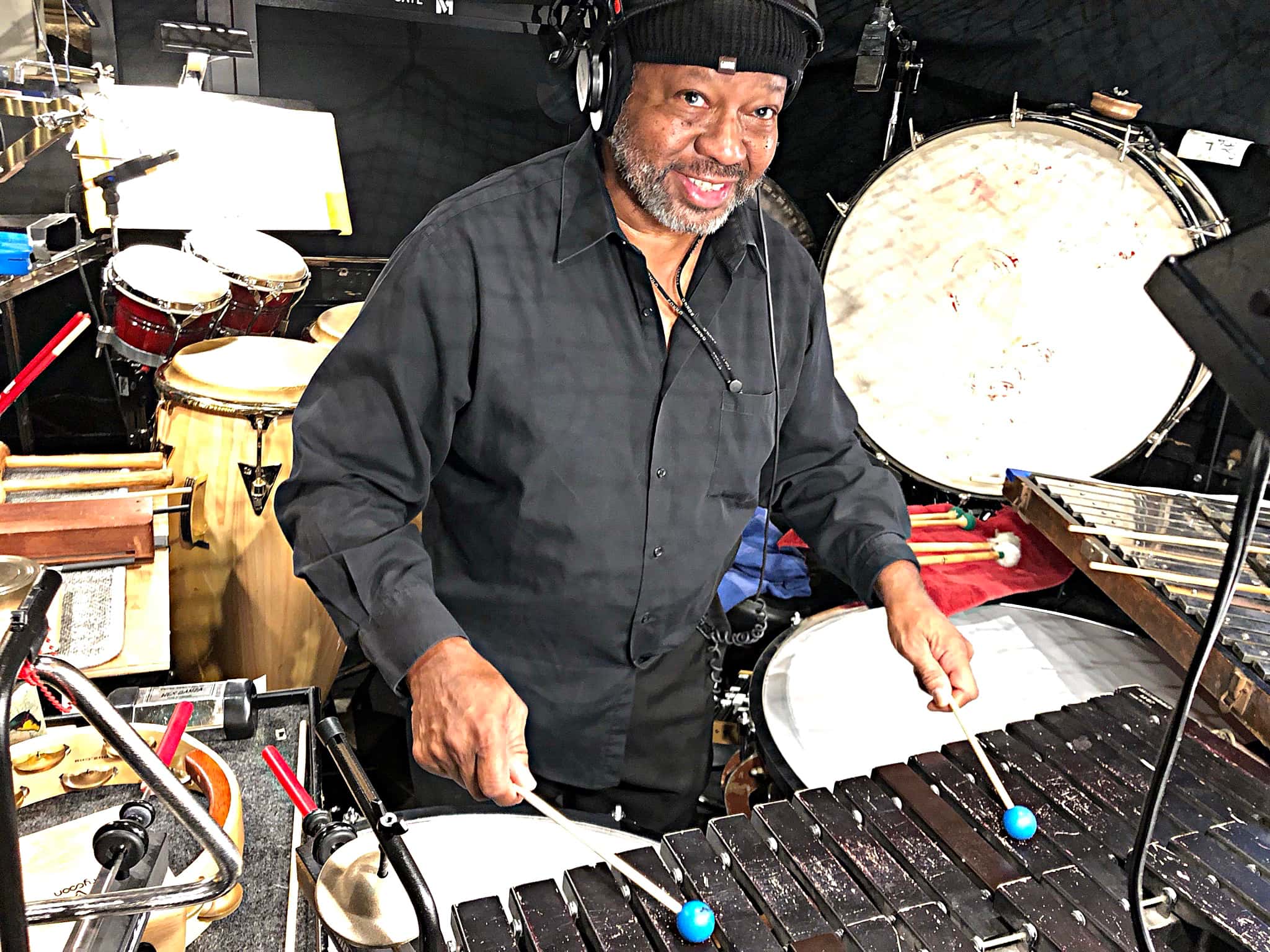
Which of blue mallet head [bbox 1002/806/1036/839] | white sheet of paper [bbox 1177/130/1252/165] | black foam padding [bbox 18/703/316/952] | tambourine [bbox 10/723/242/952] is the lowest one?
black foam padding [bbox 18/703/316/952]

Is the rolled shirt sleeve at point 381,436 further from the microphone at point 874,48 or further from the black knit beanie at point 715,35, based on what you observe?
the microphone at point 874,48

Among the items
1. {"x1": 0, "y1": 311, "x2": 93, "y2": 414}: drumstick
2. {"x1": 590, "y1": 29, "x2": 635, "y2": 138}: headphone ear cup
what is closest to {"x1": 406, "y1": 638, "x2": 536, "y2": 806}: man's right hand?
{"x1": 590, "y1": 29, "x2": 635, "y2": 138}: headphone ear cup

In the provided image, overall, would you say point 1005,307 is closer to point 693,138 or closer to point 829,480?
point 829,480

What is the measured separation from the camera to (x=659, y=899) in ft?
3.96

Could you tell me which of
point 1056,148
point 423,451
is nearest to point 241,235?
point 423,451

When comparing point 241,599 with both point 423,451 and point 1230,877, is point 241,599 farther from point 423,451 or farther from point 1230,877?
point 1230,877

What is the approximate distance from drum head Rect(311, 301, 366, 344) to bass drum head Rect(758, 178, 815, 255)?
1.83 metres

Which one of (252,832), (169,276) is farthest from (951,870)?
(169,276)

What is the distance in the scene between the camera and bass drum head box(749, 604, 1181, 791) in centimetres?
195

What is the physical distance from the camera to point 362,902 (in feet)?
3.77

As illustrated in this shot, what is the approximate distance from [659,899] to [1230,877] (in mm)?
868

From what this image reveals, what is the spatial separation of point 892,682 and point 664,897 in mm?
1146

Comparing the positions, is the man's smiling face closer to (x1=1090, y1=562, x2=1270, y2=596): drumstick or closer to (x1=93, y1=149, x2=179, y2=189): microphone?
(x1=1090, y1=562, x2=1270, y2=596): drumstick

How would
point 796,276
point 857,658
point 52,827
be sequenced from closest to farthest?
1. point 52,827
2. point 796,276
3. point 857,658
